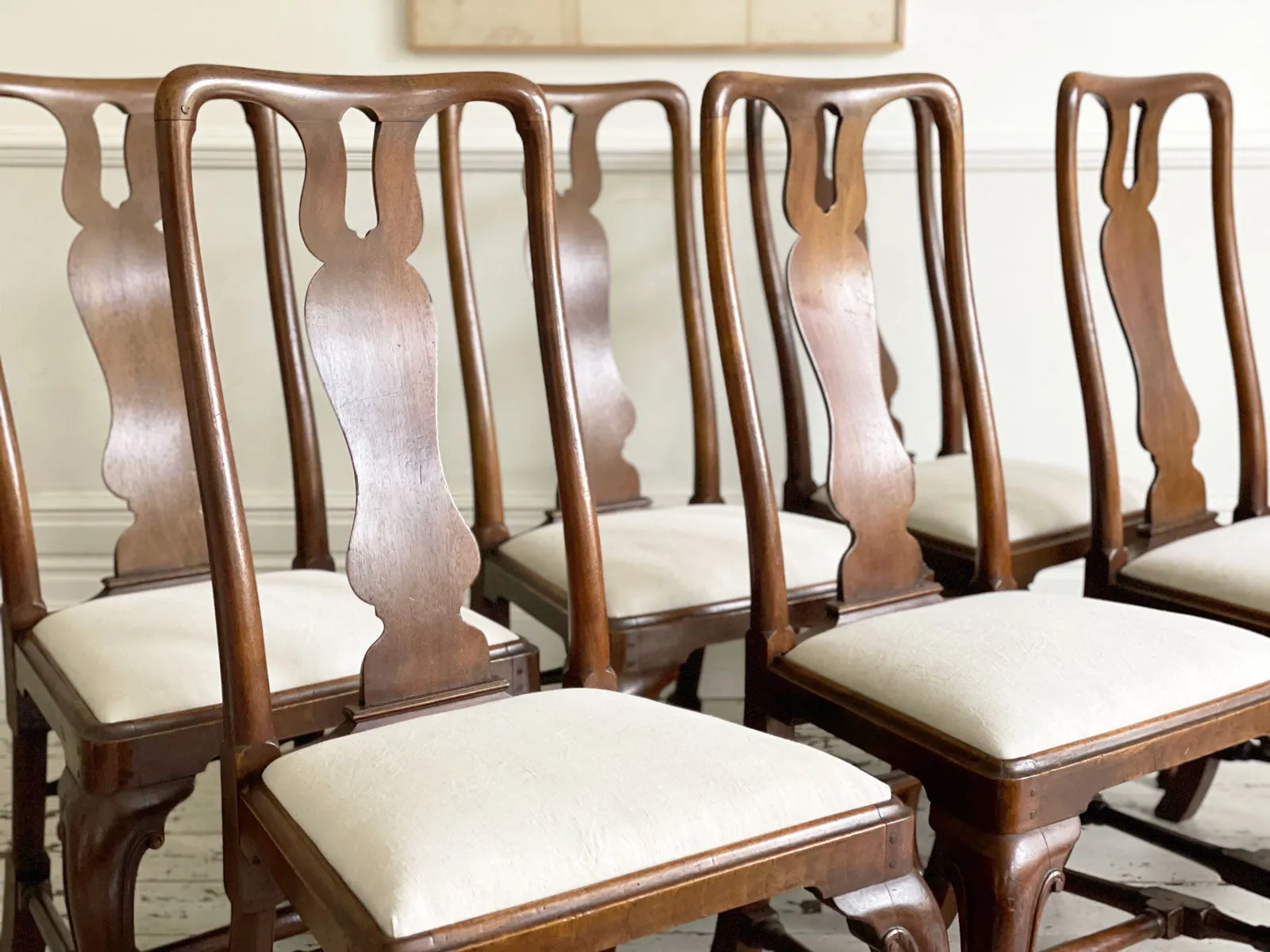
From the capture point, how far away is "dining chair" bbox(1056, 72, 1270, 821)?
1642mm

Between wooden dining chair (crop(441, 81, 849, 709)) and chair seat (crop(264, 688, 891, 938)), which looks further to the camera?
wooden dining chair (crop(441, 81, 849, 709))

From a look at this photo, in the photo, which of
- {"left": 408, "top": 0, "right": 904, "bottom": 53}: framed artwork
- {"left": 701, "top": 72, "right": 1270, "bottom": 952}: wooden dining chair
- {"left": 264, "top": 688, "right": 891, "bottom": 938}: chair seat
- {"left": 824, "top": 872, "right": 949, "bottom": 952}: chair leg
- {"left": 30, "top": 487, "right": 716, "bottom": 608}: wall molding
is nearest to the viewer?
{"left": 264, "top": 688, "right": 891, "bottom": 938}: chair seat

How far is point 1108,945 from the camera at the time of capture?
1.42 m

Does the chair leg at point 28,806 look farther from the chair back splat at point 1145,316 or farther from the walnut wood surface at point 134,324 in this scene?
the chair back splat at point 1145,316

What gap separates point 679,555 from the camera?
162cm

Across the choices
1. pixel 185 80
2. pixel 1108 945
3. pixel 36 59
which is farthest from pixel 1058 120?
pixel 36 59

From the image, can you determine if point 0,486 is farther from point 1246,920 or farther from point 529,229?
point 1246,920

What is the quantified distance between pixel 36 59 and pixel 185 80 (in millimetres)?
1509

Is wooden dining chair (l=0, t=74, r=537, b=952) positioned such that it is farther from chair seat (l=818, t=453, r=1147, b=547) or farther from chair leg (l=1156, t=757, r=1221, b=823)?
chair leg (l=1156, t=757, r=1221, b=823)

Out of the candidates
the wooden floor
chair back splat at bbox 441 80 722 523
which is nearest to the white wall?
chair back splat at bbox 441 80 722 523

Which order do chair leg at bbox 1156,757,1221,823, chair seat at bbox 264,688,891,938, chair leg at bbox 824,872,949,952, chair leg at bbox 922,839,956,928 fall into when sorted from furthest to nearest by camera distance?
chair leg at bbox 1156,757,1221,823 → chair leg at bbox 922,839,956,928 → chair leg at bbox 824,872,949,952 → chair seat at bbox 264,688,891,938

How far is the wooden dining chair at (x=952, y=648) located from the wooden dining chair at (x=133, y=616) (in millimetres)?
340

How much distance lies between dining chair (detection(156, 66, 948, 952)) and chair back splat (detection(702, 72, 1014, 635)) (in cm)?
23

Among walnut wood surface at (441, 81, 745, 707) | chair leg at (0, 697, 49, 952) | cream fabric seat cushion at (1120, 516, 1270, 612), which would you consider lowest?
chair leg at (0, 697, 49, 952)
